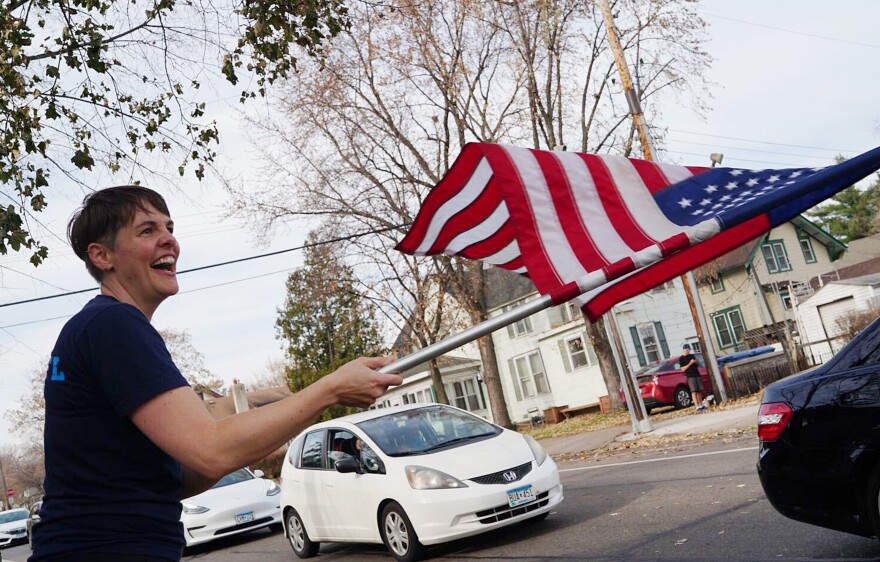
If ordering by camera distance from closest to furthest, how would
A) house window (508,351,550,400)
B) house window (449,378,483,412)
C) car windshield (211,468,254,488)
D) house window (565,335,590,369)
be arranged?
1. car windshield (211,468,254,488)
2. house window (565,335,590,369)
3. house window (508,351,550,400)
4. house window (449,378,483,412)

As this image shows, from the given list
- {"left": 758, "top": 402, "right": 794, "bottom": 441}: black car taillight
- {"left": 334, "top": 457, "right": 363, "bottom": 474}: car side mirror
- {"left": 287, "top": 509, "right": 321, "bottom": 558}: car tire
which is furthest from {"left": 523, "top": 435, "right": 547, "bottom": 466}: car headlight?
{"left": 758, "top": 402, "right": 794, "bottom": 441}: black car taillight

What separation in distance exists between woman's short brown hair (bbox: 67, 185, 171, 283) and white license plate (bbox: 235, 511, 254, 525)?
44.5 feet

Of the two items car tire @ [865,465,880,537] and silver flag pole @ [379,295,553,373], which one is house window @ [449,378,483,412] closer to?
car tire @ [865,465,880,537]

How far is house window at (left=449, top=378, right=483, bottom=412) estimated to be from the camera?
5384cm

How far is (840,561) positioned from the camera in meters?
6.44

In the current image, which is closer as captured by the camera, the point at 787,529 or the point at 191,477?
the point at 191,477

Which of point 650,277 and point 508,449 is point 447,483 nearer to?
point 508,449

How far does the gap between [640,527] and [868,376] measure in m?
3.96

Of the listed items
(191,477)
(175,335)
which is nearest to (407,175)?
(191,477)

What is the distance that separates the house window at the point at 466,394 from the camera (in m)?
53.8

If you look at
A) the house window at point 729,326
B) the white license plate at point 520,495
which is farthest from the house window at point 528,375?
the white license plate at point 520,495

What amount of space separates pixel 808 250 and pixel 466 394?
68.3ft

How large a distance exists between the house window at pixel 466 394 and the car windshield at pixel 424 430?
42.3 m

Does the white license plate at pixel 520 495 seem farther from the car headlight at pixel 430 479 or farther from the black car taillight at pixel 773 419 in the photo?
the black car taillight at pixel 773 419
